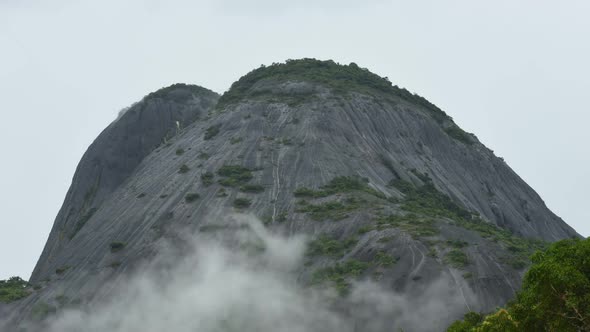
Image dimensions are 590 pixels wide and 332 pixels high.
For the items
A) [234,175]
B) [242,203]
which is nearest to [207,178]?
[234,175]

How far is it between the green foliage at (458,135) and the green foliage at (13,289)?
62583mm

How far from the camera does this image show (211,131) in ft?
316

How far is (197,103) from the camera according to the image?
131 m

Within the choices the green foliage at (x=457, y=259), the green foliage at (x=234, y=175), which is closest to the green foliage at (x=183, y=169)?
the green foliage at (x=234, y=175)

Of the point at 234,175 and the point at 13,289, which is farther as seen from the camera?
the point at 234,175

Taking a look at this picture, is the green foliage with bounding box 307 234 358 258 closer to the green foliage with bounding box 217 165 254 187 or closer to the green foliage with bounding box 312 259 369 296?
the green foliage with bounding box 312 259 369 296

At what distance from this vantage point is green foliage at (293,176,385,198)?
76.8 metres

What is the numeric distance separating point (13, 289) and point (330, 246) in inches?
1188

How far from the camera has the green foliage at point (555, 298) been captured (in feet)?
76.1

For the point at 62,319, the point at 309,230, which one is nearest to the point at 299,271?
the point at 309,230

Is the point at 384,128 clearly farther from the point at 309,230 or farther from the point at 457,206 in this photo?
the point at 309,230

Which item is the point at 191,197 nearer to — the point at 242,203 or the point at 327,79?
the point at 242,203

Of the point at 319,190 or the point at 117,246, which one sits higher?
the point at 319,190

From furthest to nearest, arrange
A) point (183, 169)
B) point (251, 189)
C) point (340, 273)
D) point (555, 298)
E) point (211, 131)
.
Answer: point (211, 131)
point (183, 169)
point (251, 189)
point (340, 273)
point (555, 298)
